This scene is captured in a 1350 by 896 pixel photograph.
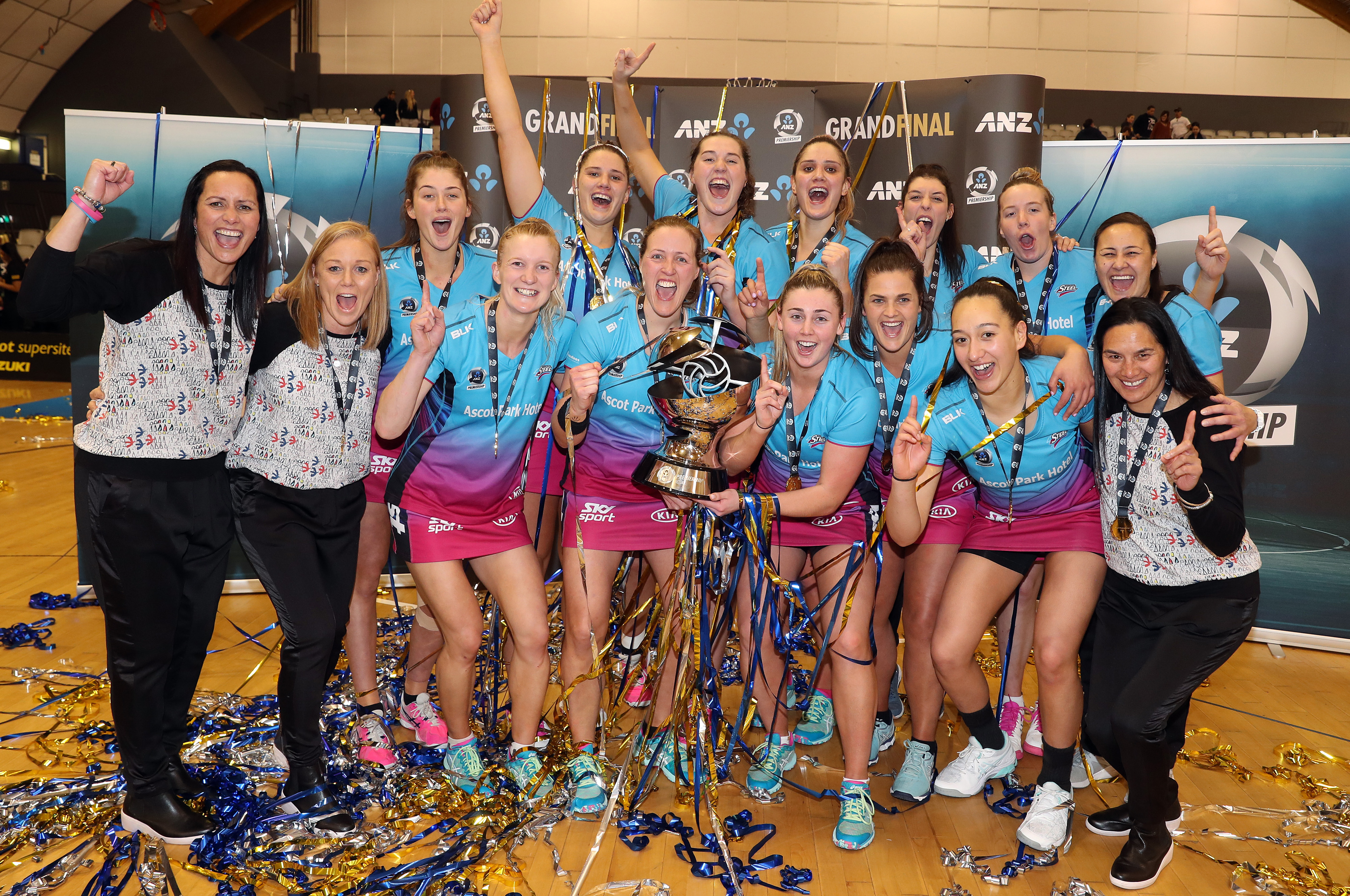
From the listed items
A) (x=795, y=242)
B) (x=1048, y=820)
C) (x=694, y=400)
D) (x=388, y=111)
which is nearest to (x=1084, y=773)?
→ (x=1048, y=820)

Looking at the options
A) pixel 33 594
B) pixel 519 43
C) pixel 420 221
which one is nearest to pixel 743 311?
pixel 420 221

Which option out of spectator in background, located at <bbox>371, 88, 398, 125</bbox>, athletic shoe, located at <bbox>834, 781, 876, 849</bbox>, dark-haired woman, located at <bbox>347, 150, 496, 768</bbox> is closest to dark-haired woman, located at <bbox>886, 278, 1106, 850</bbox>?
athletic shoe, located at <bbox>834, 781, 876, 849</bbox>

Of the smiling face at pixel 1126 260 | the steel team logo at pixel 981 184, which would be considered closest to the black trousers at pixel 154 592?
the smiling face at pixel 1126 260

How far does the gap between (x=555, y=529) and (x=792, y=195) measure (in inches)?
63.0

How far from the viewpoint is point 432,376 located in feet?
9.11

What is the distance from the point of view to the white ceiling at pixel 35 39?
1292cm

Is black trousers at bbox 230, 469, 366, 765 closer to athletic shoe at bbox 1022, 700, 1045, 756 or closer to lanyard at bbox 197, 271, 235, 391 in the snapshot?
lanyard at bbox 197, 271, 235, 391

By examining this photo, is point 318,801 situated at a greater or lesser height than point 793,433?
A: lesser

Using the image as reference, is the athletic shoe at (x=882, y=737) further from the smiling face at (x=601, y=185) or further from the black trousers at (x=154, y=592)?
the black trousers at (x=154, y=592)

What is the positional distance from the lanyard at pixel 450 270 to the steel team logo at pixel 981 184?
2.45 meters

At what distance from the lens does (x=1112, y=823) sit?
282 cm

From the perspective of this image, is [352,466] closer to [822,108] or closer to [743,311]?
[743,311]

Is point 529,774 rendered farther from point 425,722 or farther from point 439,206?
point 439,206

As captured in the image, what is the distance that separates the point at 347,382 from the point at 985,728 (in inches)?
89.1
